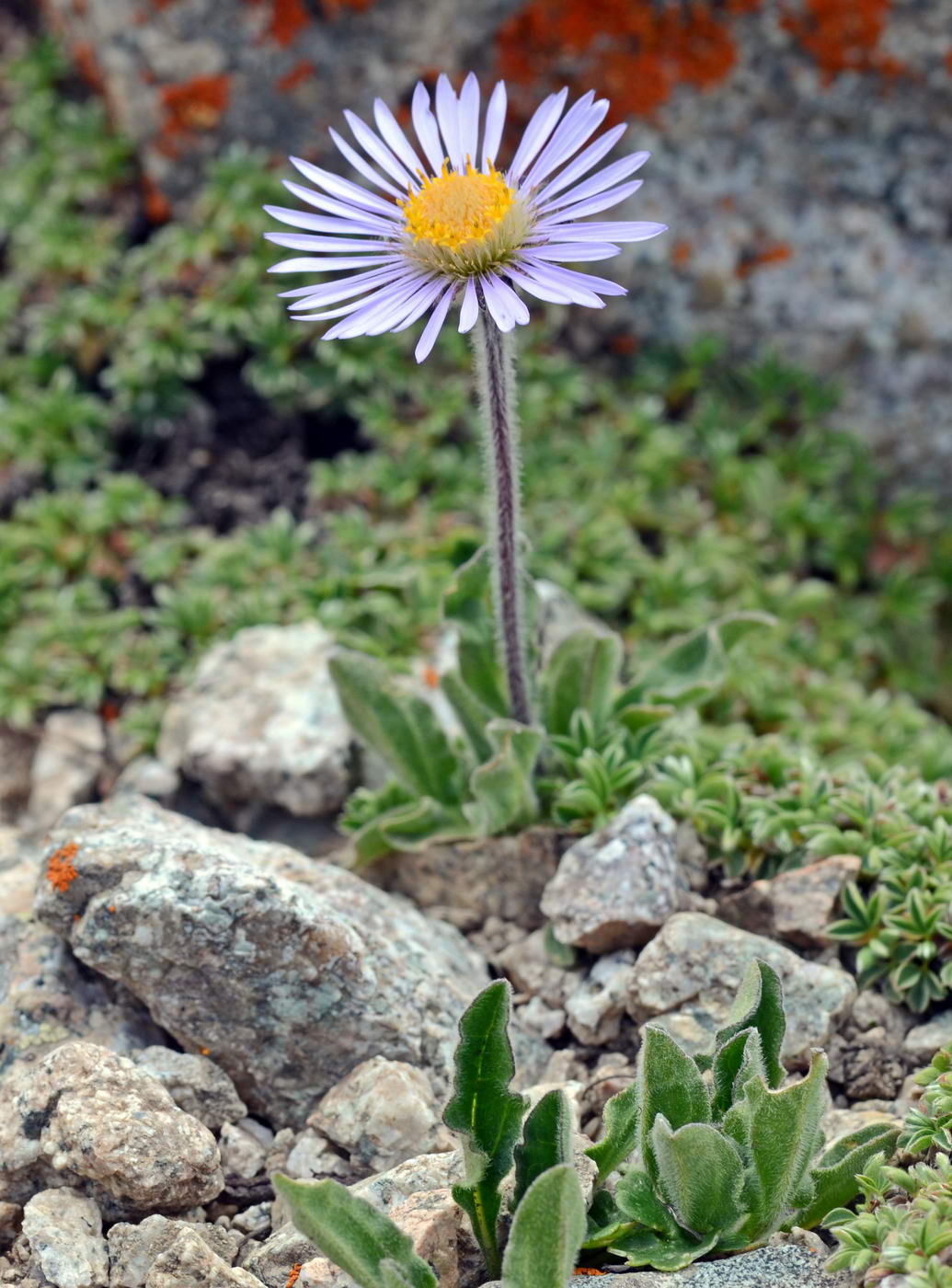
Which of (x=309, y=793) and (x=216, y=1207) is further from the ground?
(x=309, y=793)

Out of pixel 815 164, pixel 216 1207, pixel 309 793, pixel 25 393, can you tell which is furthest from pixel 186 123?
pixel 216 1207

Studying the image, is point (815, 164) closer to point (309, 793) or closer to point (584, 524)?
point (584, 524)

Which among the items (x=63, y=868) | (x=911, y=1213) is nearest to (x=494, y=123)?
(x=63, y=868)

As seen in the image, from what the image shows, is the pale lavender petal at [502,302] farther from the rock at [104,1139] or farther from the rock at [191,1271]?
the rock at [191,1271]

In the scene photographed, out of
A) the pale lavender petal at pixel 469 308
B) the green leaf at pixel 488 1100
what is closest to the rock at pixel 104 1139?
the green leaf at pixel 488 1100

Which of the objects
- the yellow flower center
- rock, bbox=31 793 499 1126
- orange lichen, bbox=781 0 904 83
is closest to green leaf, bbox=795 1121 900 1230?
rock, bbox=31 793 499 1126

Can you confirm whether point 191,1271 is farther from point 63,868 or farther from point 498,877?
point 498,877
